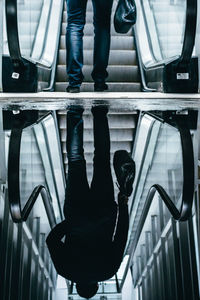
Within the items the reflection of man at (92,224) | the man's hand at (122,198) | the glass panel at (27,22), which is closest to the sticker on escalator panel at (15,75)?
the glass panel at (27,22)

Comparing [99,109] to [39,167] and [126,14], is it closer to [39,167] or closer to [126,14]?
[126,14]

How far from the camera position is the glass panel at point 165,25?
16.4 ft

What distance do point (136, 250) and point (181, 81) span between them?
12.1 ft

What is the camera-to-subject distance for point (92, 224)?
150 cm

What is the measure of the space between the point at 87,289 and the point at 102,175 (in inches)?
36.3

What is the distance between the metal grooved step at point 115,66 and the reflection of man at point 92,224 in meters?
3.39

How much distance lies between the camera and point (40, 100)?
4.36 metres

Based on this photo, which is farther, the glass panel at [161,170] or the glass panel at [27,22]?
the glass panel at [27,22]

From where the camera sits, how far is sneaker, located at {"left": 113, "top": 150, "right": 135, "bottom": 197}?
5.73 ft

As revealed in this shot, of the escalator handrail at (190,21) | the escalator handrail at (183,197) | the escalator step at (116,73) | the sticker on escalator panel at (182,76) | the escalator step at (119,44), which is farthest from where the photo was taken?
the escalator step at (119,44)

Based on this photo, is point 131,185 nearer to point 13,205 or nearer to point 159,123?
point 13,205

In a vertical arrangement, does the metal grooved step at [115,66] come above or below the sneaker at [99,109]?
above

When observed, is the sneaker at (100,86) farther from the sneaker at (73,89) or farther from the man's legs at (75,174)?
the man's legs at (75,174)

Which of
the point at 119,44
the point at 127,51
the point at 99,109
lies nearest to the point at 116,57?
the point at 127,51
